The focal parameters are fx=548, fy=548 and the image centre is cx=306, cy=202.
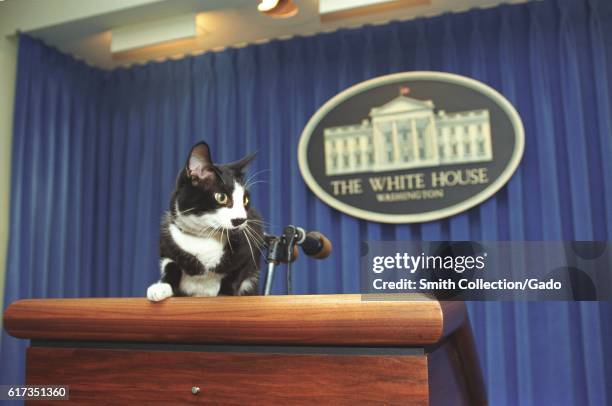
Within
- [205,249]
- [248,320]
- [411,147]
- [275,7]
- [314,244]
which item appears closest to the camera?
[248,320]

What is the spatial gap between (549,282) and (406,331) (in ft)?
0.59

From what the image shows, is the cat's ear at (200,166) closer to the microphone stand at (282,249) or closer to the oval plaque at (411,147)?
the microphone stand at (282,249)

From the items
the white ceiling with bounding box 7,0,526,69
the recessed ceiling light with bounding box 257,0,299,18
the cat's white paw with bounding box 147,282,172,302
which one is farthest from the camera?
the white ceiling with bounding box 7,0,526,69

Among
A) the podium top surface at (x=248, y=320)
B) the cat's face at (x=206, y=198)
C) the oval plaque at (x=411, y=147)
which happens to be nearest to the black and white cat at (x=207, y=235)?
the cat's face at (x=206, y=198)

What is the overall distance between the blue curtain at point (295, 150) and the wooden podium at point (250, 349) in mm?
1534

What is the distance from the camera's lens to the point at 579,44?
222 cm

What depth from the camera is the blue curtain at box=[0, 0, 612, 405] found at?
213cm

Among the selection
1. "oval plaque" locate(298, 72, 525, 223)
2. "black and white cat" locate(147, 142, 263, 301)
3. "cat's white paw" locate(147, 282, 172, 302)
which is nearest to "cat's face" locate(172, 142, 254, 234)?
"black and white cat" locate(147, 142, 263, 301)

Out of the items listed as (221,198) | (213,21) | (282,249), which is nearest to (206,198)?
(221,198)

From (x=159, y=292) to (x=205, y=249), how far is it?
12 centimetres

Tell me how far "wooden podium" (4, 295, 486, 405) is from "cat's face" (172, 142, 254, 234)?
21 centimetres

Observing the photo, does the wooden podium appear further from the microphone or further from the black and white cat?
the microphone

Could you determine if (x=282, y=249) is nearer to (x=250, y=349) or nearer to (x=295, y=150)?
(x=250, y=349)

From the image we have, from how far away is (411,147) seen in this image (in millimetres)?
2361
